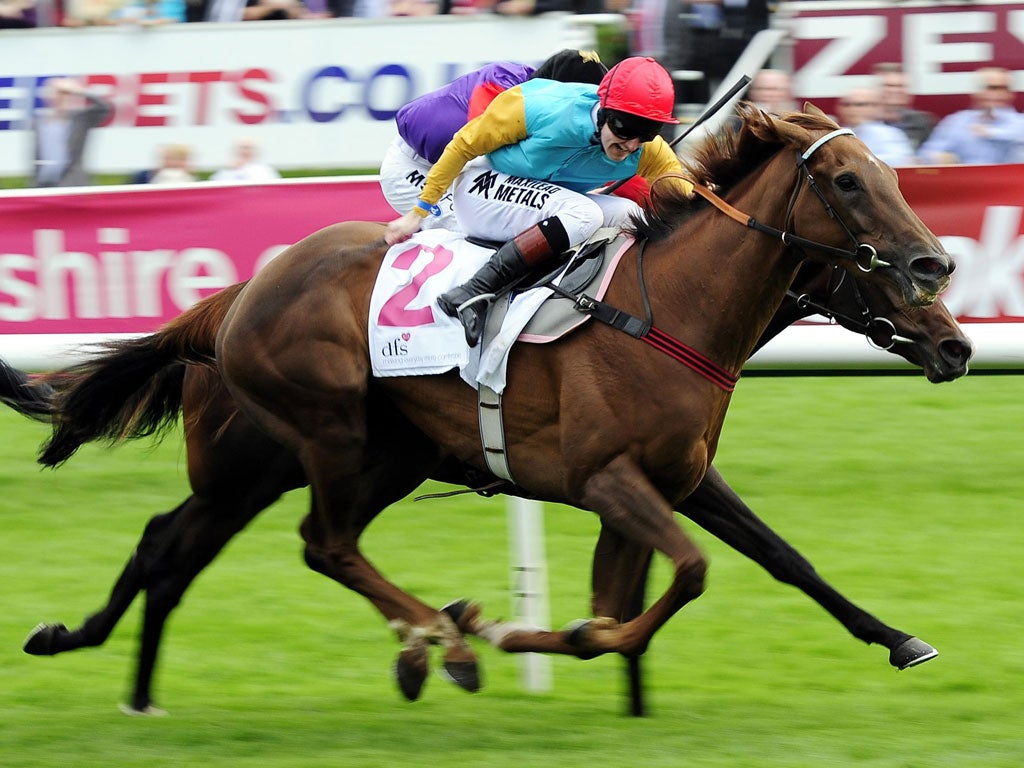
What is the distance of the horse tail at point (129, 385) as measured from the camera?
5.71m

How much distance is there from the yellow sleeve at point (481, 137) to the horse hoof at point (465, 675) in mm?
1356

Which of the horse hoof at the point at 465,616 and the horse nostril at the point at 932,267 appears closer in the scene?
the horse nostril at the point at 932,267

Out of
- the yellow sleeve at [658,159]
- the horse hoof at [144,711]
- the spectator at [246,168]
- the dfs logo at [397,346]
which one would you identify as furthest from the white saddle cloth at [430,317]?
the spectator at [246,168]

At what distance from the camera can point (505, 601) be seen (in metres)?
6.86

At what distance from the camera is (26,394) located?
233 inches

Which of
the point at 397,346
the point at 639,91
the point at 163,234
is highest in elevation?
the point at 639,91

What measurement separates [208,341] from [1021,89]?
6.07 m

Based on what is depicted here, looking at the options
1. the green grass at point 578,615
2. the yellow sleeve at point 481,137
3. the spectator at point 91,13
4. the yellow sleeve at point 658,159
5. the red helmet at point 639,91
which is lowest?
the green grass at point 578,615

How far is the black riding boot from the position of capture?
4.99 meters

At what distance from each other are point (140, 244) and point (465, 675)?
161 inches

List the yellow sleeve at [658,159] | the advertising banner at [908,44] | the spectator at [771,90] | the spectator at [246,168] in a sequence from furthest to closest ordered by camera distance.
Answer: the advertising banner at [908,44] → the spectator at [246,168] → the spectator at [771,90] → the yellow sleeve at [658,159]

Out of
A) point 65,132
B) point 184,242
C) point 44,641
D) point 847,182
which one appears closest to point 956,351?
point 847,182

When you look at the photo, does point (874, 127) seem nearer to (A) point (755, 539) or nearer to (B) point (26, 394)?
(A) point (755, 539)

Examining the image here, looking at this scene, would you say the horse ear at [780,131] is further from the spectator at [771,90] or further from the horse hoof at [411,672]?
the spectator at [771,90]
